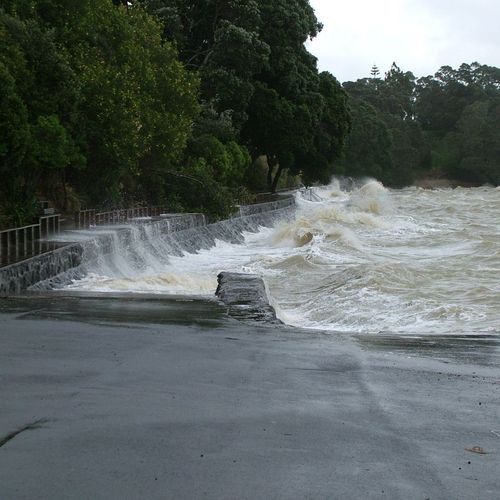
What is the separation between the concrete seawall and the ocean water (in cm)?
35

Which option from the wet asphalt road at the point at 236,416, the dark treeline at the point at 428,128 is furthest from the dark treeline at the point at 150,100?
the dark treeline at the point at 428,128

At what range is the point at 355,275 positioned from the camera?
2027 centimetres

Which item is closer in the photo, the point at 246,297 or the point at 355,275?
the point at 246,297

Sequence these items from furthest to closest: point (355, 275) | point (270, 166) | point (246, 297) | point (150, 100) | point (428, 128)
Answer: point (428, 128), point (270, 166), point (150, 100), point (355, 275), point (246, 297)

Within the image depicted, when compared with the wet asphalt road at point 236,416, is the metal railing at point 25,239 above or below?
above

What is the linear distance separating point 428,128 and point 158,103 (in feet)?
353

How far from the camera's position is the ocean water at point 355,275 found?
51.3 ft

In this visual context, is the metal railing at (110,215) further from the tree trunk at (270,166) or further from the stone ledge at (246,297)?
the tree trunk at (270,166)

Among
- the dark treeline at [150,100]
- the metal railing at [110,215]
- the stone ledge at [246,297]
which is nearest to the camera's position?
the stone ledge at [246,297]

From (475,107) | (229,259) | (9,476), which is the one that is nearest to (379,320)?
(9,476)

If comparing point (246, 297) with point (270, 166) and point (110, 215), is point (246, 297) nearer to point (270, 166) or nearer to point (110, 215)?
point (110, 215)

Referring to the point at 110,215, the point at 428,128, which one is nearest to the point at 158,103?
the point at 110,215

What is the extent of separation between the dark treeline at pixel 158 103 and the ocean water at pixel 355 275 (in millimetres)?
3035

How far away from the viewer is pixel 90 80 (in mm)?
24188
